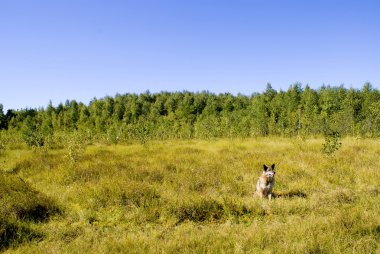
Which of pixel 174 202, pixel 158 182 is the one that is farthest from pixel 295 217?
pixel 158 182

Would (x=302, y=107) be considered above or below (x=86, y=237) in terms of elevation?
above

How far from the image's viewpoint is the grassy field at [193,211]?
4707 millimetres

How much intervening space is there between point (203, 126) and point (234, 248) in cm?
3753

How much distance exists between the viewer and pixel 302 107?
54969 millimetres

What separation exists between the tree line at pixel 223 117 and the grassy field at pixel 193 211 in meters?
14.7

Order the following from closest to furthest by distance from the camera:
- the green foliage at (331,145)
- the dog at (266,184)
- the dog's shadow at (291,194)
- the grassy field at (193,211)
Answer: the grassy field at (193,211), the dog at (266,184), the dog's shadow at (291,194), the green foliage at (331,145)

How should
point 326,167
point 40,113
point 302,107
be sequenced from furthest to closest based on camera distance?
1. point 40,113
2. point 302,107
3. point 326,167

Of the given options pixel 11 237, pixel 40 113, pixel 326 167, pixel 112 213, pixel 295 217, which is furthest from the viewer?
pixel 40 113

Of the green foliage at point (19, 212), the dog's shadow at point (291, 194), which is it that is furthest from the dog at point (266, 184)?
the green foliage at point (19, 212)

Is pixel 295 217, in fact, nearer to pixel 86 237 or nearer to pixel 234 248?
pixel 234 248

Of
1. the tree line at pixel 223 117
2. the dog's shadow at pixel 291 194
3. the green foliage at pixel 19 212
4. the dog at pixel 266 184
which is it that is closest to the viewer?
the green foliage at pixel 19 212

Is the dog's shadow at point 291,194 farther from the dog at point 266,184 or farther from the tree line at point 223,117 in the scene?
the tree line at point 223,117

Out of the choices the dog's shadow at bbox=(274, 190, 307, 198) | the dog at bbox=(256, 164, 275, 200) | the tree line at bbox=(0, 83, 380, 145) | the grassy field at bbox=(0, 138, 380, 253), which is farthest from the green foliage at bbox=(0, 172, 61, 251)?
the tree line at bbox=(0, 83, 380, 145)

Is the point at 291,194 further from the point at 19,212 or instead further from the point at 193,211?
the point at 19,212
